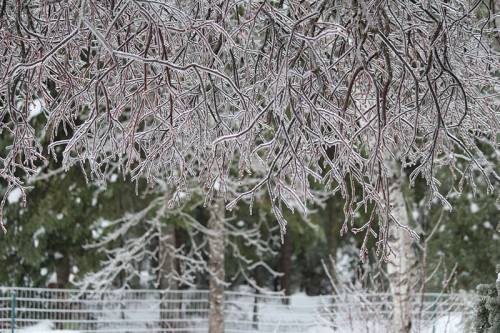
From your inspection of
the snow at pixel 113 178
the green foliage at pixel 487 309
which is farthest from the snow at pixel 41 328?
the green foliage at pixel 487 309

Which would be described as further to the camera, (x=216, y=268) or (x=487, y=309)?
(x=216, y=268)

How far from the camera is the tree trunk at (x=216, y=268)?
1155cm

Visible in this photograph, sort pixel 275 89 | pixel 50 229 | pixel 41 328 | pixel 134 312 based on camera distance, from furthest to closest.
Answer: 1. pixel 50 229
2. pixel 134 312
3. pixel 41 328
4. pixel 275 89

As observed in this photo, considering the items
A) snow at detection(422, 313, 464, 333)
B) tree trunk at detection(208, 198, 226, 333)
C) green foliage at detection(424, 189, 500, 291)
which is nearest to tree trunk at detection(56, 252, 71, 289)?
tree trunk at detection(208, 198, 226, 333)

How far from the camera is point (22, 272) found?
48.5ft

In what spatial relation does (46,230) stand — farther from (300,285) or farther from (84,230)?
(300,285)

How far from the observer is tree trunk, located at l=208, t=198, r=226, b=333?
37.9 feet

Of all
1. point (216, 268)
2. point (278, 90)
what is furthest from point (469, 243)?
point (278, 90)

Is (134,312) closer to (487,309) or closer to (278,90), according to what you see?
(487,309)

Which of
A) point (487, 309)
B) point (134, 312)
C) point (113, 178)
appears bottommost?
point (134, 312)

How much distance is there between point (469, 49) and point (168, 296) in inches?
396

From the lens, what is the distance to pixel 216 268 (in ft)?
38.8

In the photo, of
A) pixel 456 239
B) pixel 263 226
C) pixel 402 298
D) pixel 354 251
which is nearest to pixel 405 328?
pixel 402 298

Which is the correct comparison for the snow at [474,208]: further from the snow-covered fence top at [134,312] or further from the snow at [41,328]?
the snow at [41,328]
